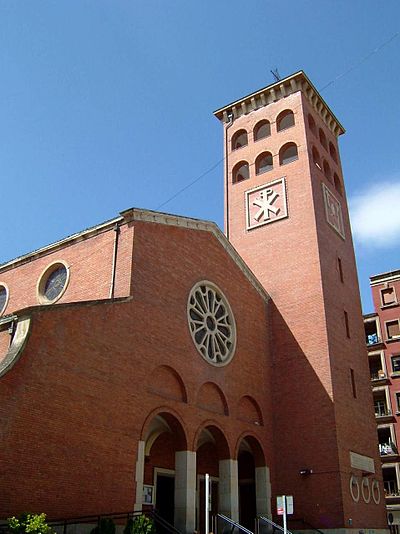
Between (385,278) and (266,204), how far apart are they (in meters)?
19.4

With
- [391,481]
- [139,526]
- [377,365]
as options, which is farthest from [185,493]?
[377,365]

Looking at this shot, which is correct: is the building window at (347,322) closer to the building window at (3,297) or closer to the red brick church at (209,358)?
the red brick church at (209,358)

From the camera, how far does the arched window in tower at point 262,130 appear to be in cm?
3259

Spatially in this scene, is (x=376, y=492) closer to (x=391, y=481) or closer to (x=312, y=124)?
(x=391, y=481)

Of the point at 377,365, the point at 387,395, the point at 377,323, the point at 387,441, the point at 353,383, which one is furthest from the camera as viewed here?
the point at 377,323

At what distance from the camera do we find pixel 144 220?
19938 mm

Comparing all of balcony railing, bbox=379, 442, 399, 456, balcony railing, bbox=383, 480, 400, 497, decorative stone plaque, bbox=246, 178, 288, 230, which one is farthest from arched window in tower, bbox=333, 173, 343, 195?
balcony railing, bbox=383, 480, 400, 497

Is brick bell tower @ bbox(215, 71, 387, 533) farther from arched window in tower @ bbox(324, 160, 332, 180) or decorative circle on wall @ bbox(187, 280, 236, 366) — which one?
decorative circle on wall @ bbox(187, 280, 236, 366)

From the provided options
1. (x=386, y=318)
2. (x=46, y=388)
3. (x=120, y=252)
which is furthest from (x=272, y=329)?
(x=386, y=318)

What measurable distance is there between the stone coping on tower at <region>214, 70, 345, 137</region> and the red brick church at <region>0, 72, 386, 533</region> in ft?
0.37

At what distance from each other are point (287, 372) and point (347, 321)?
14.7 ft

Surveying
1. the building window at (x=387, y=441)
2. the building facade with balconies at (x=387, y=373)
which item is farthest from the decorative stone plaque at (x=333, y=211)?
the building window at (x=387, y=441)

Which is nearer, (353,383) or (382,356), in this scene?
(353,383)

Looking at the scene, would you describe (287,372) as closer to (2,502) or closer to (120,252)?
(120,252)
